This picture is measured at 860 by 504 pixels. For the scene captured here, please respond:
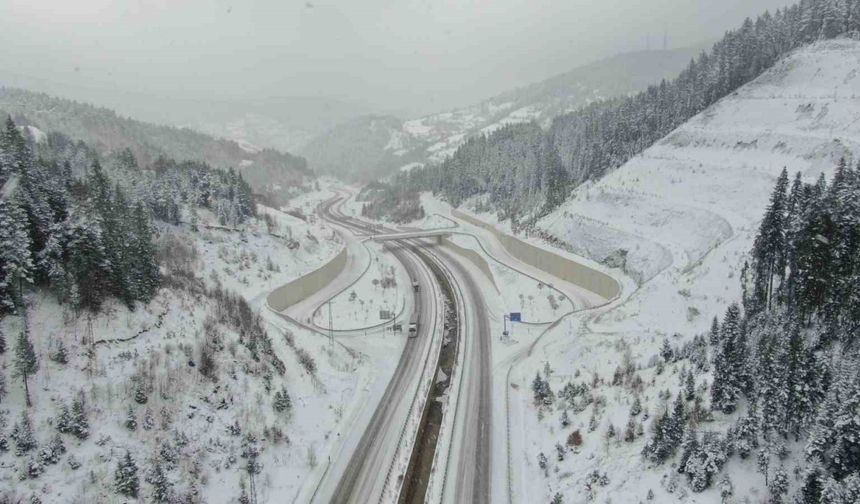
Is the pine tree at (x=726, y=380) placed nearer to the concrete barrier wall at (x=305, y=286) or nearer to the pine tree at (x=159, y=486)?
the pine tree at (x=159, y=486)

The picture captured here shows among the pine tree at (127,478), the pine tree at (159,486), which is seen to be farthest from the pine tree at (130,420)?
the pine tree at (159,486)

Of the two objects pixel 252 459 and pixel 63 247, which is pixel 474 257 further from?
pixel 63 247

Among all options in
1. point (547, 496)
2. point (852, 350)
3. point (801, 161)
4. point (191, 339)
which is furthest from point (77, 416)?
point (801, 161)

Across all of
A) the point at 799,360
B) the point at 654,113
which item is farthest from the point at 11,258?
the point at 654,113

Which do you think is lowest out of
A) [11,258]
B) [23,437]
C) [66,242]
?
[23,437]

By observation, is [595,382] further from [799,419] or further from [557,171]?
[557,171]

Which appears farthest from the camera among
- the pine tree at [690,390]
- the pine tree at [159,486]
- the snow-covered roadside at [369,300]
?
the snow-covered roadside at [369,300]
